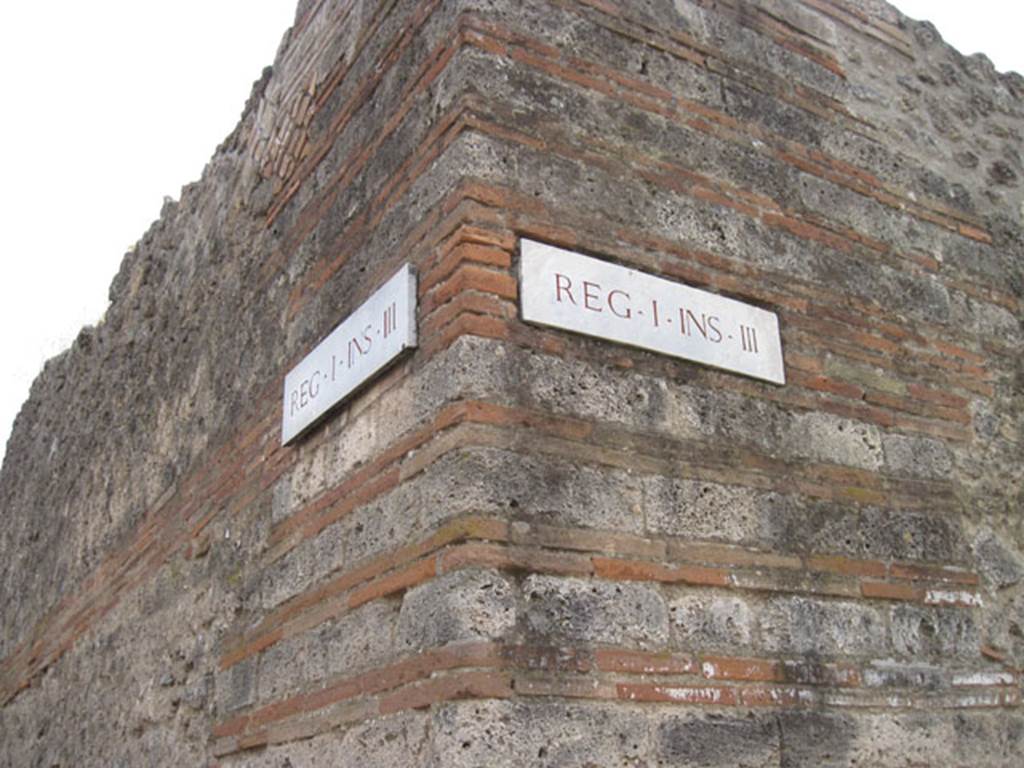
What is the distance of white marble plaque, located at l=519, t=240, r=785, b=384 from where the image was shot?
2863 mm

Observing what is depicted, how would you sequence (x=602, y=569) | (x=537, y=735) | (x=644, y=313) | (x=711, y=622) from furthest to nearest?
1. (x=644, y=313)
2. (x=711, y=622)
3. (x=602, y=569)
4. (x=537, y=735)

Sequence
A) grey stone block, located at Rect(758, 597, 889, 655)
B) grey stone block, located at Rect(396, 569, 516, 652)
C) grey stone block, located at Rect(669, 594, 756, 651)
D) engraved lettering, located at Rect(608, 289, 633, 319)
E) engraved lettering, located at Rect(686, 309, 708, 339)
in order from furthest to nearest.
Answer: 1. engraved lettering, located at Rect(686, 309, 708, 339)
2. engraved lettering, located at Rect(608, 289, 633, 319)
3. grey stone block, located at Rect(758, 597, 889, 655)
4. grey stone block, located at Rect(669, 594, 756, 651)
5. grey stone block, located at Rect(396, 569, 516, 652)

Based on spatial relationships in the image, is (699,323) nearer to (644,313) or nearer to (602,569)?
(644,313)

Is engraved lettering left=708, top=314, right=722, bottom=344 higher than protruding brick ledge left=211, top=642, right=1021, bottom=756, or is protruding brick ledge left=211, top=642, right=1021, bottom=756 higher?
engraved lettering left=708, top=314, right=722, bottom=344

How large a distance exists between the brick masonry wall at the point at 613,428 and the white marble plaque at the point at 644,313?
2.0 inches

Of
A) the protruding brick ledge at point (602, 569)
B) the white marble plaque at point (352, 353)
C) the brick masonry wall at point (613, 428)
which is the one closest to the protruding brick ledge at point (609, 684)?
the brick masonry wall at point (613, 428)

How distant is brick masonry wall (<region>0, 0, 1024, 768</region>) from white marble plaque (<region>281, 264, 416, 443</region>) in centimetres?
7

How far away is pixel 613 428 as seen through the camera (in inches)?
112

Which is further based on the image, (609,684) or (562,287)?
(562,287)

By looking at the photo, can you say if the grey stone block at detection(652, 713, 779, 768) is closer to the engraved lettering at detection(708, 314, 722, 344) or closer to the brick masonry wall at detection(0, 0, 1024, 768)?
the brick masonry wall at detection(0, 0, 1024, 768)

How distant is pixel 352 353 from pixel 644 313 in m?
0.87

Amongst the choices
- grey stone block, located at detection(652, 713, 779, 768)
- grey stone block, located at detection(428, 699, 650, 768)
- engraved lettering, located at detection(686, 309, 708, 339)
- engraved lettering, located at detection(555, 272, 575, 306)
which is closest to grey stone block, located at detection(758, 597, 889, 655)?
grey stone block, located at detection(652, 713, 779, 768)

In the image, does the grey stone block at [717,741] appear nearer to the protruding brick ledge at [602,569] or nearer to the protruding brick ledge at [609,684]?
the protruding brick ledge at [609,684]

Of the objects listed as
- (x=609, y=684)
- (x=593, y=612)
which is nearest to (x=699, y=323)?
(x=593, y=612)
